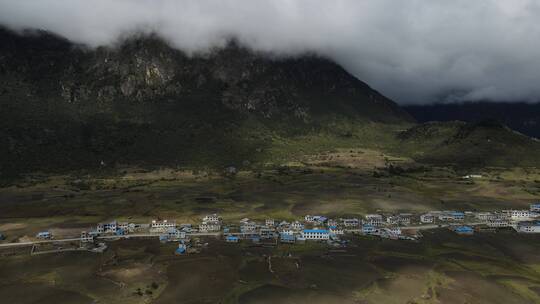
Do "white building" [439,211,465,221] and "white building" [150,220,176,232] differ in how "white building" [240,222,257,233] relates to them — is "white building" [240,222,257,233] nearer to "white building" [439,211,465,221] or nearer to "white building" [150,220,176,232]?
"white building" [150,220,176,232]

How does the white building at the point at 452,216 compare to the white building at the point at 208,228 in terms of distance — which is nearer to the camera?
the white building at the point at 208,228

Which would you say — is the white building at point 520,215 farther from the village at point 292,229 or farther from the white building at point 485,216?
the white building at point 485,216

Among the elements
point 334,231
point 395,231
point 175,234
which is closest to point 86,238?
point 175,234

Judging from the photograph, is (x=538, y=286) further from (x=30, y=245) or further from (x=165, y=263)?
(x=30, y=245)

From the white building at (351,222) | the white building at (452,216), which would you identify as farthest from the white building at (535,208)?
the white building at (351,222)

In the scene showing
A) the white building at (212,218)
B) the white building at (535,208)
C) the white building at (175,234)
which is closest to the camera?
the white building at (175,234)

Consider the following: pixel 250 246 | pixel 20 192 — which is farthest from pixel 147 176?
pixel 250 246

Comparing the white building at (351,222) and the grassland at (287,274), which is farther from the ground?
the white building at (351,222)

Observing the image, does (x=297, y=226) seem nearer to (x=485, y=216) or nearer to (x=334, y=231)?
(x=334, y=231)

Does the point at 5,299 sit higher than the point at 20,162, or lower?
lower
